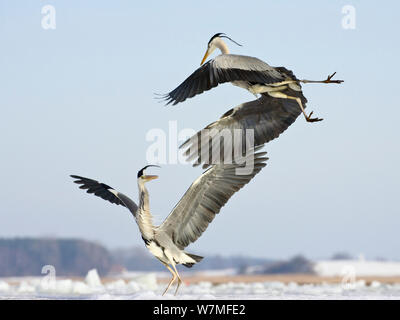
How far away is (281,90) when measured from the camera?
917cm

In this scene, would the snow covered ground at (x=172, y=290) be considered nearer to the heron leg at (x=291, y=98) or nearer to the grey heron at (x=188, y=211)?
the grey heron at (x=188, y=211)

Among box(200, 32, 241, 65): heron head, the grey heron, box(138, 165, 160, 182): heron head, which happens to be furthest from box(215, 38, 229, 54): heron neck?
box(138, 165, 160, 182): heron head

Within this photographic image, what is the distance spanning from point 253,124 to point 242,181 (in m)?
0.81

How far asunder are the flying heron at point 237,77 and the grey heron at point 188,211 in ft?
2.90

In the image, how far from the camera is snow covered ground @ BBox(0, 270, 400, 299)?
10.4 meters

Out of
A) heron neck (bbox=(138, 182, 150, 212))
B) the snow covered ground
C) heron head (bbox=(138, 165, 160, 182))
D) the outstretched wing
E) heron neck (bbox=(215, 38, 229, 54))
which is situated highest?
heron neck (bbox=(215, 38, 229, 54))

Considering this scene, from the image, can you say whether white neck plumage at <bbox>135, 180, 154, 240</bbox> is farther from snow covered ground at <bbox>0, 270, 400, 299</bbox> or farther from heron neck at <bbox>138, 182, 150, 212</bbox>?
snow covered ground at <bbox>0, 270, 400, 299</bbox>

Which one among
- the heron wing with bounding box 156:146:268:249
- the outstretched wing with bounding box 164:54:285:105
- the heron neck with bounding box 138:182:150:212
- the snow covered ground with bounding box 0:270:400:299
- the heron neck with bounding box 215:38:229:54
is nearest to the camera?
the outstretched wing with bounding box 164:54:285:105

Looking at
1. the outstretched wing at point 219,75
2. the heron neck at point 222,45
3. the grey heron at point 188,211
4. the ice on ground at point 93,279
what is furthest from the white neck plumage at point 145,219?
the ice on ground at point 93,279

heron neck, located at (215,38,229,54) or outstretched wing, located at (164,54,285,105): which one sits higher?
heron neck, located at (215,38,229,54)
